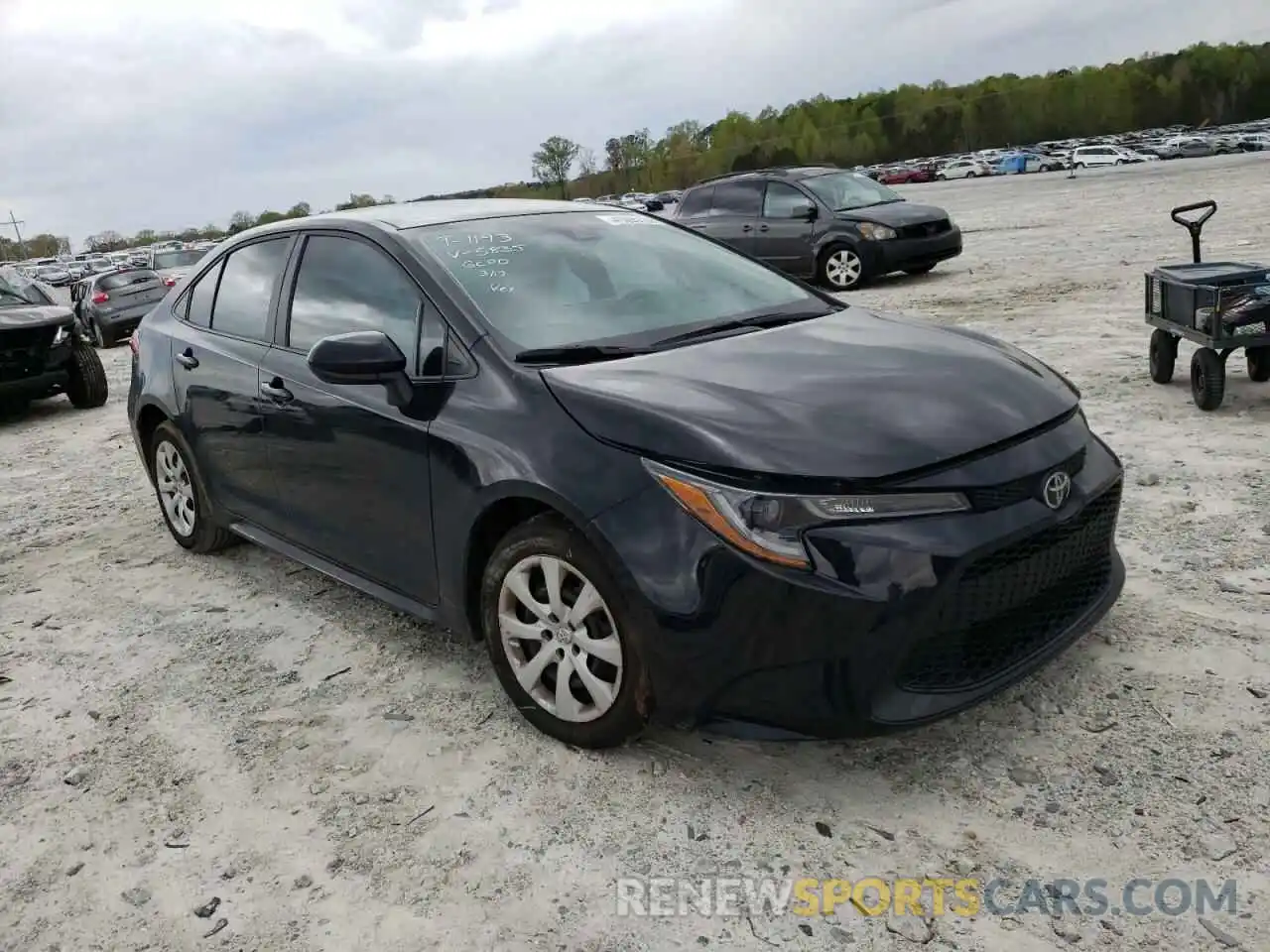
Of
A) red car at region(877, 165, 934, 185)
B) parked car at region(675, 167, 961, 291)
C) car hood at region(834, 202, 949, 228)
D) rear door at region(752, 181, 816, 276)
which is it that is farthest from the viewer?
red car at region(877, 165, 934, 185)

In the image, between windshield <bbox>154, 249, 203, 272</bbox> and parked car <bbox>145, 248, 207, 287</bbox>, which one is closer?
parked car <bbox>145, 248, 207, 287</bbox>

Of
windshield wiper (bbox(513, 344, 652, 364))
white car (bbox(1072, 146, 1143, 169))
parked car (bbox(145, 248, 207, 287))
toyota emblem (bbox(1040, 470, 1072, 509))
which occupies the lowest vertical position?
toyota emblem (bbox(1040, 470, 1072, 509))

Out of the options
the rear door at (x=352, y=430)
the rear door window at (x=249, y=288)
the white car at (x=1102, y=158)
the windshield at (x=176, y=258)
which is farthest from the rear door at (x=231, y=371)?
the white car at (x=1102, y=158)

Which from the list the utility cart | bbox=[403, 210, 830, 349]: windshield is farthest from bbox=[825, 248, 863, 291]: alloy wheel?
bbox=[403, 210, 830, 349]: windshield

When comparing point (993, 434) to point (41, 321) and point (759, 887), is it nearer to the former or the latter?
point (759, 887)

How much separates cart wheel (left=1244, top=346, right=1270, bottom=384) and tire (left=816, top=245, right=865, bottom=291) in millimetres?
7605

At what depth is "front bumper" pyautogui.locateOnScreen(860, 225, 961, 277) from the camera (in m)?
13.6

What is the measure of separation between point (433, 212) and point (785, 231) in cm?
1075

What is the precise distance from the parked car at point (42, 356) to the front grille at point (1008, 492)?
9.20 meters

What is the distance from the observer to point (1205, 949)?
7.21ft

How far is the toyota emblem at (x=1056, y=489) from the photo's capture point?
279 centimetres

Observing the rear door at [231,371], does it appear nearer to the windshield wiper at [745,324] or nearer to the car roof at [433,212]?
the car roof at [433,212]

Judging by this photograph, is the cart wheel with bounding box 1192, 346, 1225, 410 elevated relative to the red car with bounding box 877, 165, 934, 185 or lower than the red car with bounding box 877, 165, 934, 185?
lower

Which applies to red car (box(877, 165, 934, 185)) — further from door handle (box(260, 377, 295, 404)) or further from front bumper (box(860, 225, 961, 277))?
door handle (box(260, 377, 295, 404))
